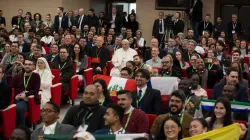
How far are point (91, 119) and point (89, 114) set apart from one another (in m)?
0.07

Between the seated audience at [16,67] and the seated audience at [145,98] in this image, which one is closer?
the seated audience at [145,98]

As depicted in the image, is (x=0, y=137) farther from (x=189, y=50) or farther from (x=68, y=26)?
(x=68, y=26)

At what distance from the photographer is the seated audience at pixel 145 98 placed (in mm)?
8805

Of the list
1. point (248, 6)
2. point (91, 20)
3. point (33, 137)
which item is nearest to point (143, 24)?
point (91, 20)

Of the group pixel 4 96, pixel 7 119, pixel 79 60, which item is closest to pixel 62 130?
pixel 7 119

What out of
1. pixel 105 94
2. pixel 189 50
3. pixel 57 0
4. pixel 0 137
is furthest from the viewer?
pixel 57 0

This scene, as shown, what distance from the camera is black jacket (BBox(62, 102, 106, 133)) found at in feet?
23.5

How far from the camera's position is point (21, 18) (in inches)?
850

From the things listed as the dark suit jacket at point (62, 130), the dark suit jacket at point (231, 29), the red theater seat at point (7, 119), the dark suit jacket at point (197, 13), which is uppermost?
Answer: the dark suit jacket at point (197, 13)

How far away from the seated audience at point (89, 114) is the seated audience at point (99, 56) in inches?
283

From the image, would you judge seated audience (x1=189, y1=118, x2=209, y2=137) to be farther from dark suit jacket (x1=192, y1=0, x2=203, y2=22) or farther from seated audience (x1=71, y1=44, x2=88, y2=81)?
dark suit jacket (x1=192, y1=0, x2=203, y2=22)

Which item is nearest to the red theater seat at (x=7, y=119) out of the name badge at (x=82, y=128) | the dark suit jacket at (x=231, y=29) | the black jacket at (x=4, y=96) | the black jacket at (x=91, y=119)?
the black jacket at (x=4, y=96)

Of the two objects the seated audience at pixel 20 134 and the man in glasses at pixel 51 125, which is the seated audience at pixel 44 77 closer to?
the man in glasses at pixel 51 125

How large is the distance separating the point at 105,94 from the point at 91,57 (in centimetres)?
A: 668
